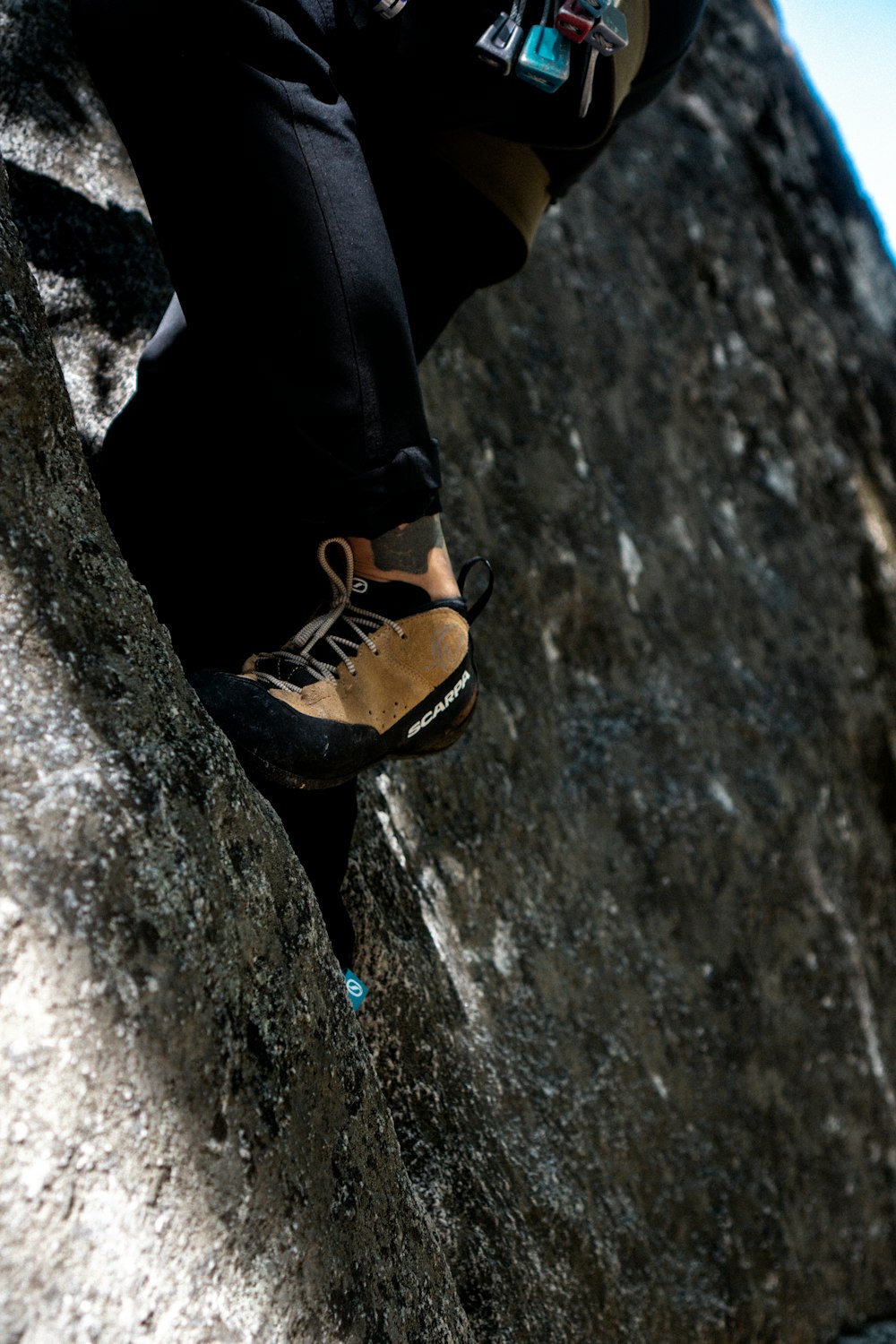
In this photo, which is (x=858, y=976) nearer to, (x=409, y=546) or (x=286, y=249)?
(x=409, y=546)

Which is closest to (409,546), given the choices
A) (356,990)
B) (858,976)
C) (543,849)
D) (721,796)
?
(356,990)

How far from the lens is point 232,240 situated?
96 cm

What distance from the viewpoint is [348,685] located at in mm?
1057

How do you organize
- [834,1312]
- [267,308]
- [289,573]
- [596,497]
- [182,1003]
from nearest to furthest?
1. [182,1003]
2. [267,308]
3. [289,573]
4. [834,1312]
5. [596,497]

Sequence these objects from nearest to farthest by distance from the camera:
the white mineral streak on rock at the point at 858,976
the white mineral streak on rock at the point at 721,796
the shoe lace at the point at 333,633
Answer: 1. the shoe lace at the point at 333,633
2. the white mineral streak on rock at the point at 721,796
3. the white mineral streak on rock at the point at 858,976

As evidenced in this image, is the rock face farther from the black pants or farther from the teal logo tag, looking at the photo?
the black pants

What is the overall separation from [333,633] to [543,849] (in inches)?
31.8

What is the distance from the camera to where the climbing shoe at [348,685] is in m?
0.96

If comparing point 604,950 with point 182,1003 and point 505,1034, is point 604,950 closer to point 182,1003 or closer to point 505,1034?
point 505,1034

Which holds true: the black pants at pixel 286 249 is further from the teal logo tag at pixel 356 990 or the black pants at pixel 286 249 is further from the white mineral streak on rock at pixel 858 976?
the white mineral streak on rock at pixel 858 976

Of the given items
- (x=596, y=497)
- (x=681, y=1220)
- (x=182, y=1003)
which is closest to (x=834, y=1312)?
(x=681, y=1220)

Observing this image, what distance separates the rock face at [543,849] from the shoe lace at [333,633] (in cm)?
21

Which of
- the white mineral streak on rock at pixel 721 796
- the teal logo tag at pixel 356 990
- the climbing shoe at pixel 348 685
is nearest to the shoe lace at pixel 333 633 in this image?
the climbing shoe at pixel 348 685

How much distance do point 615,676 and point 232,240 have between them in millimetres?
1411
